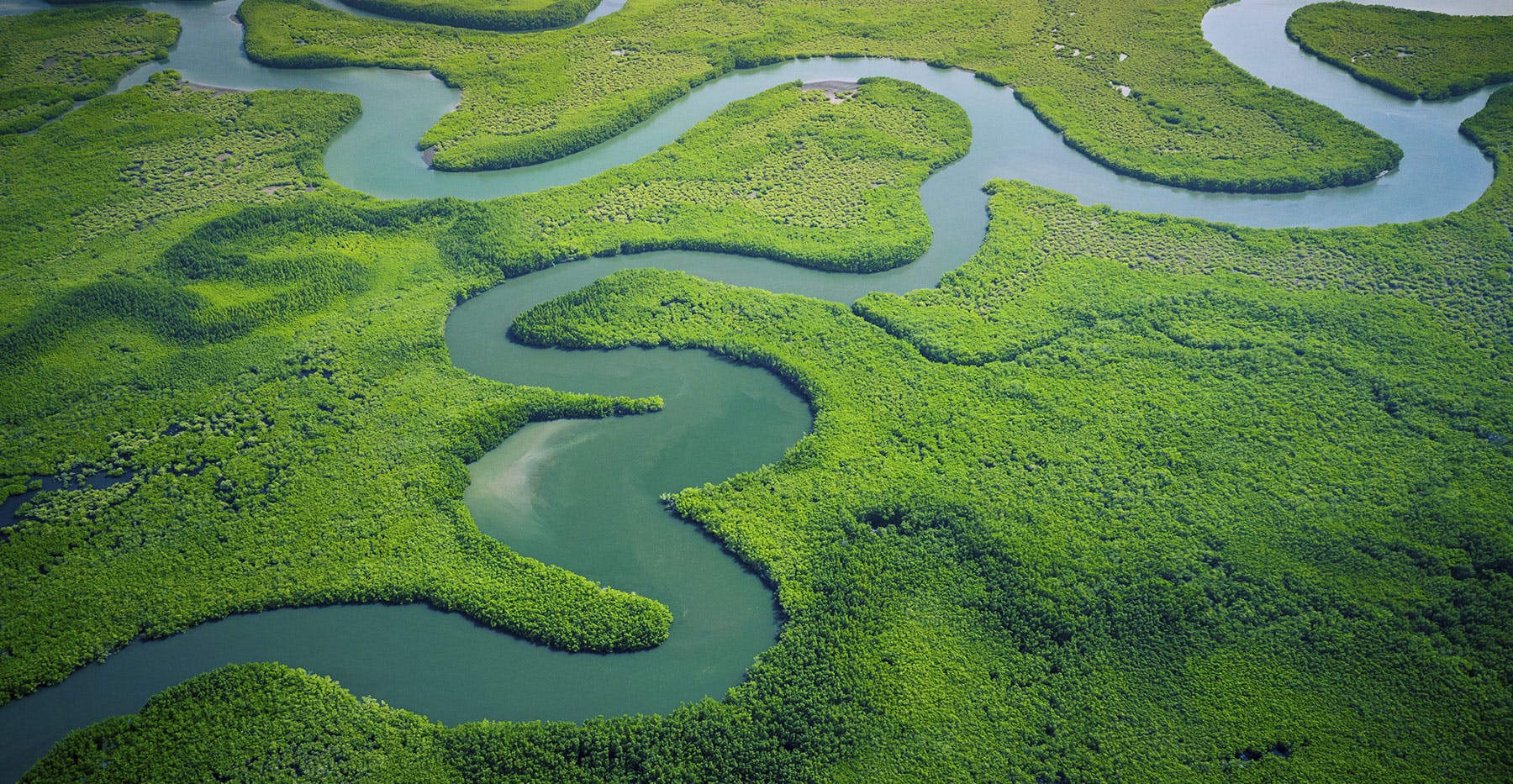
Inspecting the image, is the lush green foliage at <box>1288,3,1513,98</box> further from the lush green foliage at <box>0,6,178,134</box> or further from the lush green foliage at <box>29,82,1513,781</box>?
the lush green foliage at <box>0,6,178,134</box>

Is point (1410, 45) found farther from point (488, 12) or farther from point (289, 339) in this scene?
point (289, 339)

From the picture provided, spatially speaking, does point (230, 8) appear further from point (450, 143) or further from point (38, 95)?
point (450, 143)

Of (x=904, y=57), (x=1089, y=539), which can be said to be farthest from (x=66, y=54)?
(x=1089, y=539)

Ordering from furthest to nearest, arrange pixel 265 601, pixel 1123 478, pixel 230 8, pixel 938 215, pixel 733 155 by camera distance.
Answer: pixel 230 8 → pixel 733 155 → pixel 938 215 → pixel 1123 478 → pixel 265 601

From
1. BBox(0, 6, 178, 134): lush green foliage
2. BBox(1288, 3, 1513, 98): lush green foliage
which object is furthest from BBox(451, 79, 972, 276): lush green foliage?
BBox(0, 6, 178, 134): lush green foliage

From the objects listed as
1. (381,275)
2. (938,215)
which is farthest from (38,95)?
(938,215)

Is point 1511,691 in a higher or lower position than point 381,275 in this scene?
lower
